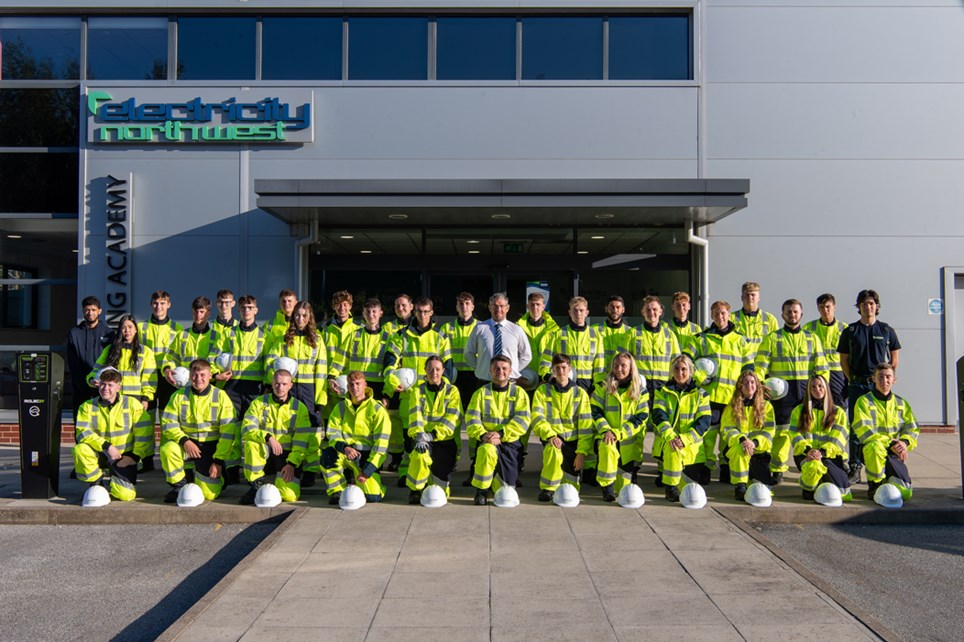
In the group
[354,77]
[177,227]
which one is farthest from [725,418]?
[177,227]

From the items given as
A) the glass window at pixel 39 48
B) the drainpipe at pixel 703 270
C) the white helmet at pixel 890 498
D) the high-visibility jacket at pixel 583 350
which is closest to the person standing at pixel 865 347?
the white helmet at pixel 890 498

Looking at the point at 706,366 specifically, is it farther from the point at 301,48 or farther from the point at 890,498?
the point at 301,48

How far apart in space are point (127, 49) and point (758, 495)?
11201 millimetres

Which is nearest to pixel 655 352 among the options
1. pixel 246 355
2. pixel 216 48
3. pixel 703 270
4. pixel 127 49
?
pixel 703 270

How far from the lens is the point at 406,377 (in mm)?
7977

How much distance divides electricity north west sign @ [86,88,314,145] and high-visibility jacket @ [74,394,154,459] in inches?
217

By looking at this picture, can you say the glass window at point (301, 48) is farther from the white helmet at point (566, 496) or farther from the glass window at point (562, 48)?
the white helmet at point (566, 496)

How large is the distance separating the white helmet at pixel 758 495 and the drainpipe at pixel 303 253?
23.5 ft

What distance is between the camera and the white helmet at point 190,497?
7.57m

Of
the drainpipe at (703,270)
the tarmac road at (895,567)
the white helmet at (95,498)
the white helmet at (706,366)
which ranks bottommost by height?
the tarmac road at (895,567)

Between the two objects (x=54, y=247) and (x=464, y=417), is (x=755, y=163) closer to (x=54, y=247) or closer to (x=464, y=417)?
(x=464, y=417)

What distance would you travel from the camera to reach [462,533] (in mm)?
6625

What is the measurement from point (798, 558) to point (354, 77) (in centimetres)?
941

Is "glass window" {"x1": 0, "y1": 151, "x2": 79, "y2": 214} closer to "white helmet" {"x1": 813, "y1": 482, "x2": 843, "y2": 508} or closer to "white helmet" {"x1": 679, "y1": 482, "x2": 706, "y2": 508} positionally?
"white helmet" {"x1": 679, "y1": 482, "x2": 706, "y2": 508}
